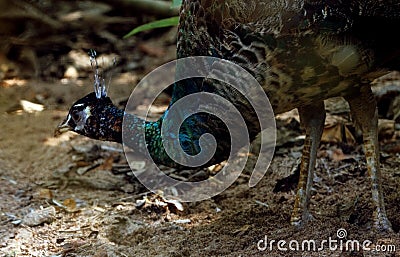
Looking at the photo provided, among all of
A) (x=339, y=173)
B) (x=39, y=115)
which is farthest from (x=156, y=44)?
(x=339, y=173)

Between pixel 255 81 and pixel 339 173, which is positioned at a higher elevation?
pixel 255 81

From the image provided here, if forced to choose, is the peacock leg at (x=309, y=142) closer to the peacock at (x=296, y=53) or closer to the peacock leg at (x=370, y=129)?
the peacock at (x=296, y=53)

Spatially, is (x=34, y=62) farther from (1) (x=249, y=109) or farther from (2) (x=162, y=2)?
(1) (x=249, y=109)

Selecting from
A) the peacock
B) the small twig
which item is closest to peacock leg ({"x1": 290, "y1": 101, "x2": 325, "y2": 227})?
the peacock

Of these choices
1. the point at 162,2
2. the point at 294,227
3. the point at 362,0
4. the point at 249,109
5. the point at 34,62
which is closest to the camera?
the point at 362,0

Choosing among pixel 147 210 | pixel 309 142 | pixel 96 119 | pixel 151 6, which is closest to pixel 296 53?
pixel 309 142

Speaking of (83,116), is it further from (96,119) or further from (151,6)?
(151,6)
